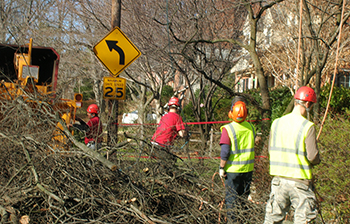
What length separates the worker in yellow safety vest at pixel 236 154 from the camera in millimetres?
4342

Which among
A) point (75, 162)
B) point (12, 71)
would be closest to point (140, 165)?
point (75, 162)

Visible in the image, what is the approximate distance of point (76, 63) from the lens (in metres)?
15.6

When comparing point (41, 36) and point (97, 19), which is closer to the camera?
point (97, 19)

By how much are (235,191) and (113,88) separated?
392 centimetres

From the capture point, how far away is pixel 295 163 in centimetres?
351

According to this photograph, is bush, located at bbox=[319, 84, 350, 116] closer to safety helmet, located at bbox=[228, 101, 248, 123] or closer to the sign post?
the sign post

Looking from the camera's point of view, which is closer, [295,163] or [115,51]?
[295,163]

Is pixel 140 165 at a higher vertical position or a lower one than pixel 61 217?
higher

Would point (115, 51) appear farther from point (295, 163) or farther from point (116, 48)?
point (295, 163)

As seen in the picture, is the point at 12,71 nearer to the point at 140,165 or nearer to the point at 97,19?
the point at 97,19

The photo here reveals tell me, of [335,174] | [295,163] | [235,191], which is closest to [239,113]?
[235,191]

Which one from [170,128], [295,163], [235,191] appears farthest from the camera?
[170,128]

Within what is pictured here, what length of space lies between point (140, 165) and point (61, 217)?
129cm

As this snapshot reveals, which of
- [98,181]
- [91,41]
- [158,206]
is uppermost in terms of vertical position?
[91,41]
